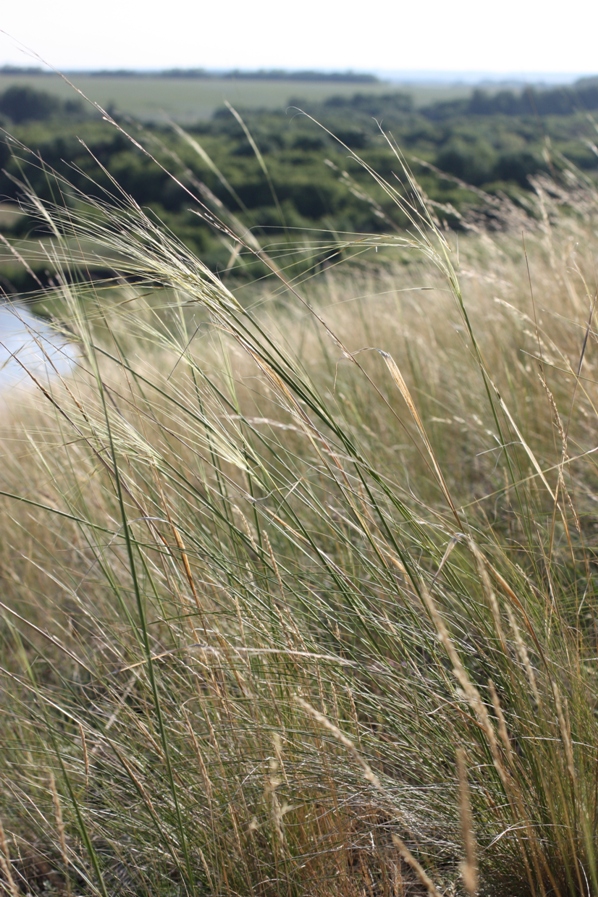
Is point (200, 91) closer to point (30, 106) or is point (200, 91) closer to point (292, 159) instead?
point (30, 106)

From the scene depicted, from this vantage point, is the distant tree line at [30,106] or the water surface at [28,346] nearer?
the water surface at [28,346]

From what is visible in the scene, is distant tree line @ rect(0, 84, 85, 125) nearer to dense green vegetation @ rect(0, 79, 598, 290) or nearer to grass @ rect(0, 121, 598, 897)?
dense green vegetation @ rect(0, 79, 598, 290)

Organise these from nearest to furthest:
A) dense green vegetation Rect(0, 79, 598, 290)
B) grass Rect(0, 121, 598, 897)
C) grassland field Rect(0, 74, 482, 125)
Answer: grass Rect(0, 121, 598, 897) < dense green vegetation Rect(0, 79, 598, 290) < grassland field Rect(0, 74, 482, 125)

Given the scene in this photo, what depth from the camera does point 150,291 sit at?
109 cm

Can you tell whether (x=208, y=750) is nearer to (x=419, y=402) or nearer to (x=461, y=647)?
(x=461, y=647)

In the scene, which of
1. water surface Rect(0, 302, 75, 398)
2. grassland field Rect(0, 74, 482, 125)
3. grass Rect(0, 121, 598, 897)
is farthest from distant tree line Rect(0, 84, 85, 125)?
grass Rect(0, 121, 598, 897)

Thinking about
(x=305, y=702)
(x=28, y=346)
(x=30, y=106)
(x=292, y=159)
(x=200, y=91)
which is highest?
(x=200, y=91)

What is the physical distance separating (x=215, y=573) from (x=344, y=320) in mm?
3369

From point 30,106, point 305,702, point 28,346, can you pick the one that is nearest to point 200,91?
point 30,106

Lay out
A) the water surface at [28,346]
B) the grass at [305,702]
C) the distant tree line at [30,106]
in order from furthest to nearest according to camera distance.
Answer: the distant tree line at [30,106] < the water surface at [28,346] < the grass at [305,702]

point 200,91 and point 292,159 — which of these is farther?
point 200,91

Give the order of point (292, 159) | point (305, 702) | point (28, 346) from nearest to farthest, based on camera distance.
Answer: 1. point (305, 702)
2. point (28, 346)
3. point (292, 159)

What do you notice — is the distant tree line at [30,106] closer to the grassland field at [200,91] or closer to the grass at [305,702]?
the grassland field at [200,91]

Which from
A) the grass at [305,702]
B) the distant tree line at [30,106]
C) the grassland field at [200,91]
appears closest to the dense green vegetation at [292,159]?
the distant tree line at [30,106]
